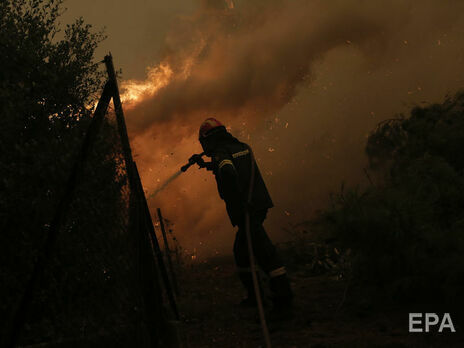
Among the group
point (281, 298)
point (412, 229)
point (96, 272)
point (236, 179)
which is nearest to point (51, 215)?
point (96, 272)

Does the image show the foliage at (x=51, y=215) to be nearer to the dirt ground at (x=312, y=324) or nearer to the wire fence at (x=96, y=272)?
the wire fence at (x=96, y=272)

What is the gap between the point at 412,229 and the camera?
Answer: 525 cm

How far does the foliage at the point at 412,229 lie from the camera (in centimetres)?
505

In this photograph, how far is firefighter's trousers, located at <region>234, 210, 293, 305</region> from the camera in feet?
18.3

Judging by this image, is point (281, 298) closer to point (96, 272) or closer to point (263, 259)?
point (263, 259)

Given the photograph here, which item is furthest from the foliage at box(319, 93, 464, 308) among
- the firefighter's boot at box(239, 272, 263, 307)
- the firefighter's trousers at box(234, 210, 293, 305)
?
the firefighter's boot at box(239, 272, 263, 307)

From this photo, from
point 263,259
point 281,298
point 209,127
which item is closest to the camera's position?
point 281,298

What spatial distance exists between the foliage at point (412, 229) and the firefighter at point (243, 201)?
0.83 meters

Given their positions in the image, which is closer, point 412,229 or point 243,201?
point 412,229

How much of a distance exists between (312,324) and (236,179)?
1.85m

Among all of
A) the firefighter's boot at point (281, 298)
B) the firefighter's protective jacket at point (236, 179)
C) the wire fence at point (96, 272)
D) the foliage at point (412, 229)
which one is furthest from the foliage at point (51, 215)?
the foliage at point (412, 229)

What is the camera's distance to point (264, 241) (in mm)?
5734

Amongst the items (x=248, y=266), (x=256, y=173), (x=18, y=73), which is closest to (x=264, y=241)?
(x=248, y=266)

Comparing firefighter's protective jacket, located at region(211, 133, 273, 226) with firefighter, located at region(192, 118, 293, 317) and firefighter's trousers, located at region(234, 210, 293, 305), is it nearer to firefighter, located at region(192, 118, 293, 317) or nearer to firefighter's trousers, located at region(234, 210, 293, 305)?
firefighter, located at region(192, 118, 293, 317)
